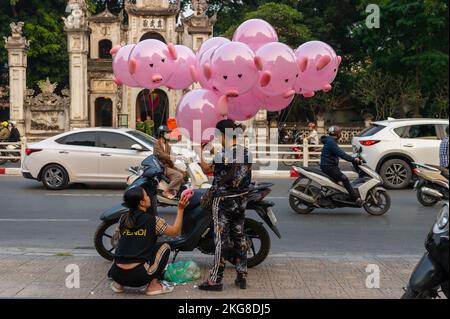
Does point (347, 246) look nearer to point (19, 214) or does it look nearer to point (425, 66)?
point (19, 214)

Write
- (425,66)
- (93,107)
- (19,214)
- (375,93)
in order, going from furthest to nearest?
(93,107), (375,93), (425,66), (19,214)

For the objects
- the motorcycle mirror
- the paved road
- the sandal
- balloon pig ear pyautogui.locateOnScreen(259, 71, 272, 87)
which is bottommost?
the paved road

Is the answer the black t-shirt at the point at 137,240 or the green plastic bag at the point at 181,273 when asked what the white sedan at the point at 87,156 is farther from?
the black t-shirt at the point at 137,240

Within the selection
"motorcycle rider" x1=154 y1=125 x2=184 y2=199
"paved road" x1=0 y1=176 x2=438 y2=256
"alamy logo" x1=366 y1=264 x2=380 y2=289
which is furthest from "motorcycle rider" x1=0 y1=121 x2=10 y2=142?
"alamy logo" x1=366 y1=264 x2=380 y2=289

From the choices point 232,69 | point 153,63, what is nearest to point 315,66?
point 232,69

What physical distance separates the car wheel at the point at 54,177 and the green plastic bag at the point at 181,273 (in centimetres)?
876

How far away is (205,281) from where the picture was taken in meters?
5.99

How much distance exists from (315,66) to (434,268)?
413 centimetres

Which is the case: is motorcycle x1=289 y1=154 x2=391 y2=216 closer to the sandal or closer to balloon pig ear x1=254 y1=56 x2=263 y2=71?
balloon pig ear x1=254 y1=56 x2=263 y2=71

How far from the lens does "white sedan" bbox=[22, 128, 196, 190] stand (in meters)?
14.0

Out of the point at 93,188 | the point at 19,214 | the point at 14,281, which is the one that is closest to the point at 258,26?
the point at 14,281

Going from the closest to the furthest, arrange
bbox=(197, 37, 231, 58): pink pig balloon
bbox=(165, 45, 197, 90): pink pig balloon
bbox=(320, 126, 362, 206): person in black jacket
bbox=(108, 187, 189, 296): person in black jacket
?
bbox=(108, 187, 189, 296): person in black jacket < bbox=(165, 45, 197, 90): pink pig balloon < bbox=(197, 37, 231, 58): pink pig balloon < bbox=(320, 126, 362, 206): person in black jacket

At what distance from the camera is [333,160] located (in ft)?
34.6

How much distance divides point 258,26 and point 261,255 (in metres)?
3.02
